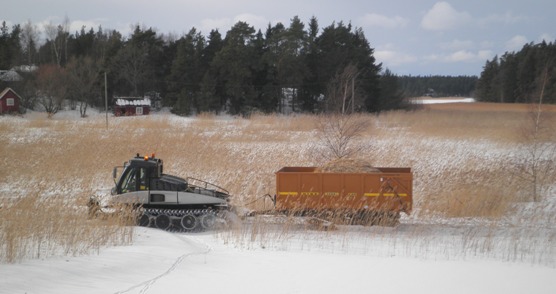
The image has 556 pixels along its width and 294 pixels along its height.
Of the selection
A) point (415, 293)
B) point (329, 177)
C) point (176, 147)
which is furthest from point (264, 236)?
point (176, 147)

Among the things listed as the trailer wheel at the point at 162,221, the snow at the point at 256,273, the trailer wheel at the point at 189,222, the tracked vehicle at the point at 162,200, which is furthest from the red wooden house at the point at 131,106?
the snow at the point at 256,273

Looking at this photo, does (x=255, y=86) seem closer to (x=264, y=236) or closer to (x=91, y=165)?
(x=91, y=165)

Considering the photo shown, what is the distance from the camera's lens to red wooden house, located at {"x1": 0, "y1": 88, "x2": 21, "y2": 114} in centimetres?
4900

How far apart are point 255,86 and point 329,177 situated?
42071 mm

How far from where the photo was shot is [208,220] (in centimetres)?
1383

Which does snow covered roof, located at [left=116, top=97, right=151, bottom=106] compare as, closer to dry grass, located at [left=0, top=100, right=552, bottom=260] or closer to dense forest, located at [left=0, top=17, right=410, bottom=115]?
dense forest, located at [left=0, top=17, right=410, bottom=115]

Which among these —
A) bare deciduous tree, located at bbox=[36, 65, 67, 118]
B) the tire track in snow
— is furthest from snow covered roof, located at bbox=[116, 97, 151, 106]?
the tire track in snow

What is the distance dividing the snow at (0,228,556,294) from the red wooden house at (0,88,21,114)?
147 ft

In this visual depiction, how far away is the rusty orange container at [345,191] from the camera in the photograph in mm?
14188

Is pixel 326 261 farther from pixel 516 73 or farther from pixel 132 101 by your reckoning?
pixel 516 73

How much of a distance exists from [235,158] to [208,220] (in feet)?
38.7

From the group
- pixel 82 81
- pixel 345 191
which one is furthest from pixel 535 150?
pixel 82 81

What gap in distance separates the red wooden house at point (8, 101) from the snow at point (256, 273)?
147 feet

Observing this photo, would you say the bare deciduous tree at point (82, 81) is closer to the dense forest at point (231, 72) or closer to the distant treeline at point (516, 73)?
the dense forest at point (231, 72)
